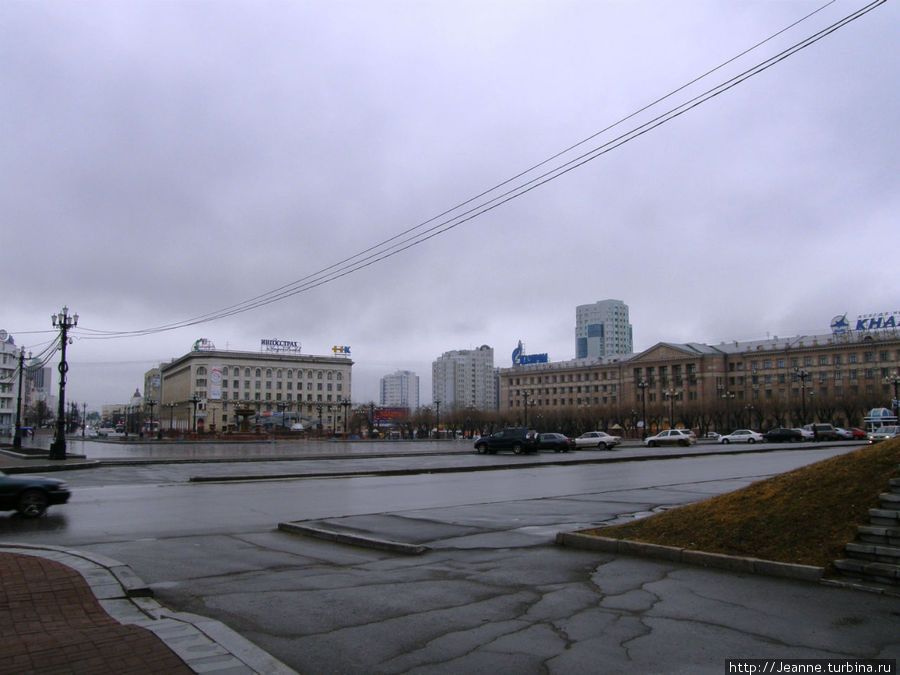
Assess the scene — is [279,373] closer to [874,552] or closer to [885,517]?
[885,517]

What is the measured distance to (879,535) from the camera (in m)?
8.05

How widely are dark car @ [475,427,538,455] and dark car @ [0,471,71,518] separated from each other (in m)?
32.9

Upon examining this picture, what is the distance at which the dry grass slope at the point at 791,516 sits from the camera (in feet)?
28.0

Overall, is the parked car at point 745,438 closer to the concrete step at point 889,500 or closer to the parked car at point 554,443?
the parked car at point 554,443

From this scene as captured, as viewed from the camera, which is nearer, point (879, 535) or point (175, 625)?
point (175, 625)

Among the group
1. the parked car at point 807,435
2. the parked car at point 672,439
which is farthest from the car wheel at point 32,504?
the parked car at point 807,435

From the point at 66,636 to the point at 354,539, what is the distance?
229 inches

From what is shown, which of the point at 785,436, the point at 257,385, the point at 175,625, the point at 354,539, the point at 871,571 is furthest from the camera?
the point at 257,385

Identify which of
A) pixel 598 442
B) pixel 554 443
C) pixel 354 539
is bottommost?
pixel 598 442

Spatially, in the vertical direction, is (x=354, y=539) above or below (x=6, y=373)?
below

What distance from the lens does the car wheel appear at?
1478 cm

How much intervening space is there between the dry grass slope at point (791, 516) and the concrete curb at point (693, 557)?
0.21 meters

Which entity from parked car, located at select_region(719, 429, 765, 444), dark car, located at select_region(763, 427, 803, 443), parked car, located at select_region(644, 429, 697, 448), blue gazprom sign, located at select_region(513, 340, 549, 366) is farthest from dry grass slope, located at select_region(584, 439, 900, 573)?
blue gazprom sign, located at select_region(513, 340, 549, 366)

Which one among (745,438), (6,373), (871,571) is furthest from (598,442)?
(6,373)
